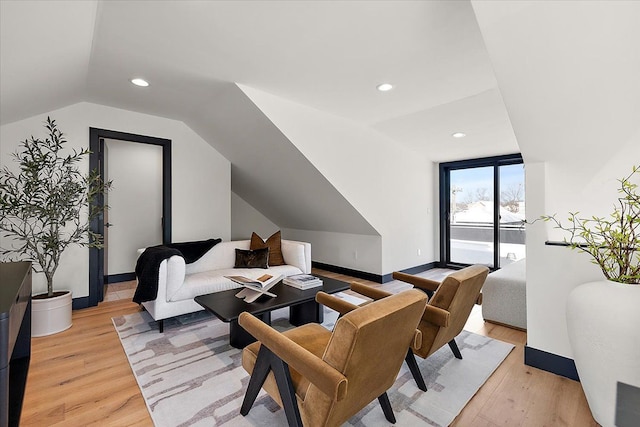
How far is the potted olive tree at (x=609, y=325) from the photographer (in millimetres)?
1435

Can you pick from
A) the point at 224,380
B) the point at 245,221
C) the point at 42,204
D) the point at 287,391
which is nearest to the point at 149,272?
the point at 42,204

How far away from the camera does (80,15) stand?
1.75 metres

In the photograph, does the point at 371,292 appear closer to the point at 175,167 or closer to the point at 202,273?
the point at 202,273

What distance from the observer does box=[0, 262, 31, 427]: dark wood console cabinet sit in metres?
1.00

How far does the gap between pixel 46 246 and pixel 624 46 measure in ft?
14.9

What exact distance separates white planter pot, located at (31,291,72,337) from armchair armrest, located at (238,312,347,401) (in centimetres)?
255

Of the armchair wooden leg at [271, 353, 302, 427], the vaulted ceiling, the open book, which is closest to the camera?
the armchair wooden leg at [271, 353, 302, 427]

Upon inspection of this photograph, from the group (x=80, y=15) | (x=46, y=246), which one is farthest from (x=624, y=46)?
(x=46, y=246)

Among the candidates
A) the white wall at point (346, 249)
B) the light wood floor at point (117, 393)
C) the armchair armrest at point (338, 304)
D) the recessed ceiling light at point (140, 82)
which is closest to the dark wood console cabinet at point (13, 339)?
the light wood floor at point (117, 393)

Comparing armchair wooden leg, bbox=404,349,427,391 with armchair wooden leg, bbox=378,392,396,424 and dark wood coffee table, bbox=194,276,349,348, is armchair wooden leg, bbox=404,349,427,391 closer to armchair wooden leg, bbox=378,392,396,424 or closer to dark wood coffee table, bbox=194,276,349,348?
Result: armchair wooden leg, bbox=378,392,396,424

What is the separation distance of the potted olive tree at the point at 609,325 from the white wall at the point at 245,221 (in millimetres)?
5405

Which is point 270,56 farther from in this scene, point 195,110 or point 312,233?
point 312,233

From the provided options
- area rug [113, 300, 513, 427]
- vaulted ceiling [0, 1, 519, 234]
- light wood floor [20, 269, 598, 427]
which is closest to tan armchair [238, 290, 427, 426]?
area rug [113, 300, 513, 427]

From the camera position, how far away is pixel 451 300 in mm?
1843
